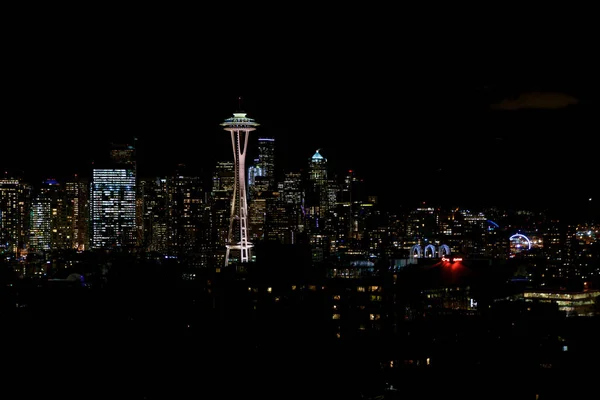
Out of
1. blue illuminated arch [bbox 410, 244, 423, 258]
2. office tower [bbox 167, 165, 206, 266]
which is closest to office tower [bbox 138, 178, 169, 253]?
office tower [bbox 167, 165, 206, 266]

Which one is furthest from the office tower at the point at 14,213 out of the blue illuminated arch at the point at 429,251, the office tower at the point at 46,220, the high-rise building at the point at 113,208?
the blue illuminated arch at the point at 429,251

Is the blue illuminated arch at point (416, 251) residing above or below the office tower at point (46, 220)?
below

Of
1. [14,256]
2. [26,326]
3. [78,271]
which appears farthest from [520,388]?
[14,256]

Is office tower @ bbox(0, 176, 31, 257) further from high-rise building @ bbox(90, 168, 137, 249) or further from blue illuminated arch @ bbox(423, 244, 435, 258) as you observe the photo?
blue illuminated arch @ bbox(423, 244, 435, 258)

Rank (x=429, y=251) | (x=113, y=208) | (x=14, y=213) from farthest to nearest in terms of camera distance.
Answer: (x=113, y=208) < (x=14, y=213) < (x=429, y=251)

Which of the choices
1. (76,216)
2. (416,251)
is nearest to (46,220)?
(76,216)

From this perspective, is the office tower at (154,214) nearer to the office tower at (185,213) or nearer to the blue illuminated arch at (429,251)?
the office tower at (185,213)

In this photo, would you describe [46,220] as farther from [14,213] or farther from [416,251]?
[416,251]

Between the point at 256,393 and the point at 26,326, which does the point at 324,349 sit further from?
the point at 26,326
